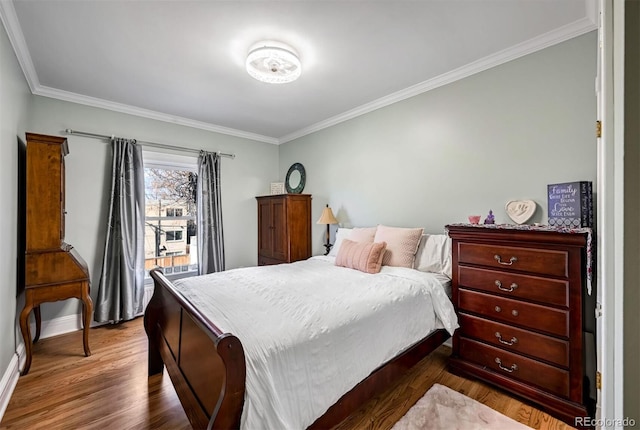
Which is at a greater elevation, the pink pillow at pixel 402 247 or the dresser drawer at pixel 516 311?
the pink pillow at pixel 402 247

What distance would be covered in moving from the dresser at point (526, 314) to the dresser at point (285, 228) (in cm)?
225

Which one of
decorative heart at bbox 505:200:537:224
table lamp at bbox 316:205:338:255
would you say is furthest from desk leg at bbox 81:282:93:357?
decorative heart at bbox 505:200:537:224

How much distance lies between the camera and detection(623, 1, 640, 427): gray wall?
66cm

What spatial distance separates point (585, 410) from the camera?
1.53 m

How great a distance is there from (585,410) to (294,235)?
310cm

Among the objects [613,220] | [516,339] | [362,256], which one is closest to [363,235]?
[362,256]

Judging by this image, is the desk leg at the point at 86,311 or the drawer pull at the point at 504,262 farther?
the desk leg at the point at 86,311

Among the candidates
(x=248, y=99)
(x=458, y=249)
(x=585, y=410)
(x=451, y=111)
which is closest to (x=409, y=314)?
(x=458, y=249)

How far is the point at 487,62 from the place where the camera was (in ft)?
7.55

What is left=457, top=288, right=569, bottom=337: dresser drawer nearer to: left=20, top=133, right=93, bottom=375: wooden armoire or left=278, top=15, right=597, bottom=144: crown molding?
left=278, top=15, right=597, bottom=144: crown molding

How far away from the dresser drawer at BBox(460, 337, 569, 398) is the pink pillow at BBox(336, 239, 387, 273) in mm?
877

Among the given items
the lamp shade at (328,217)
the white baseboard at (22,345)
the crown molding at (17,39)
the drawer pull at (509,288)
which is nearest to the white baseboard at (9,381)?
the white baseboard at (22,345)

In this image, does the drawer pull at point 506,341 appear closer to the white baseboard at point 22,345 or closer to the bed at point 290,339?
the bed at point 290,339

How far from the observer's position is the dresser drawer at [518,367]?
5.31 ft
